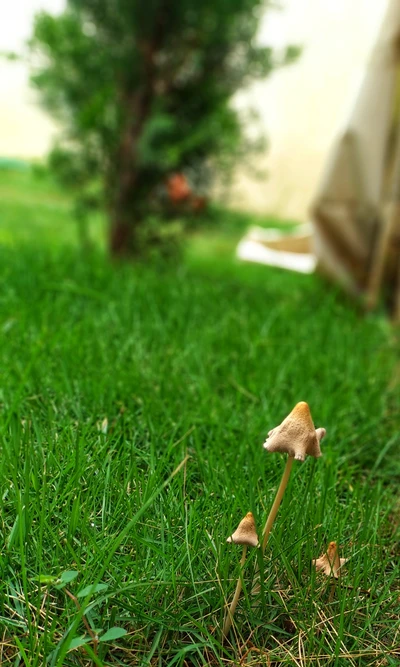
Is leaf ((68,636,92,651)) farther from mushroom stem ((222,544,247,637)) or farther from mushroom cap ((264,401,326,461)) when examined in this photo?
mushroom cap ((264,401,326,461))

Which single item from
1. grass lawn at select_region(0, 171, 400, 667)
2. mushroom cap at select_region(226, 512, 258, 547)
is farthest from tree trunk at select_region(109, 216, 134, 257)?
mushroom cap at select_region(226, 512, 258, 547)

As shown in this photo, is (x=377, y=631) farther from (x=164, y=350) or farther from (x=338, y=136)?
(x=338, y=136)

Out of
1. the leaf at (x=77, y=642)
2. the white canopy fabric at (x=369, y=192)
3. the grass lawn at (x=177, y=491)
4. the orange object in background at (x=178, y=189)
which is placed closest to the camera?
the leaf at (x=77, y=642)

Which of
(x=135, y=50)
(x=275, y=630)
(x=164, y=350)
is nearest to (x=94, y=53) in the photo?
(x=135, y=50)

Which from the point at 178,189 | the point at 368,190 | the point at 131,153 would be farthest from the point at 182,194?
the point at 368,190

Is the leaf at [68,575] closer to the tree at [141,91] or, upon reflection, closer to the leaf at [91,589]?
the leaf at [91,589]

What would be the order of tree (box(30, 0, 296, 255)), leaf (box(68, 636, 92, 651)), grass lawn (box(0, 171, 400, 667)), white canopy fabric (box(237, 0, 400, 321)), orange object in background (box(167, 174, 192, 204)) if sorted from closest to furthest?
leaf (box(68, 636, 92, 651))
grass lawn (box(0, 171, 400, 667))
white canopy fabric (box(237, 0, 400, 321))
tree (box(30, 0, 296, 255))
orange object in background (box(167, 174, 192, 204))

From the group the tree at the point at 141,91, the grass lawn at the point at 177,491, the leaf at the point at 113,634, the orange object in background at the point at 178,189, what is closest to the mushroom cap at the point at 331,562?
the grass lawn at the point at 177,491
